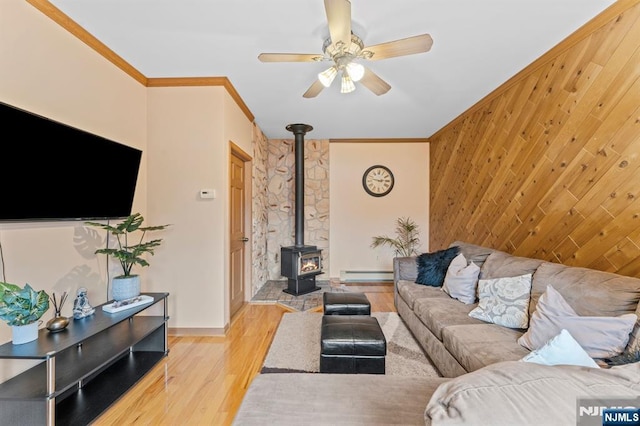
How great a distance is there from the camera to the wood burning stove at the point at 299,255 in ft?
14.2

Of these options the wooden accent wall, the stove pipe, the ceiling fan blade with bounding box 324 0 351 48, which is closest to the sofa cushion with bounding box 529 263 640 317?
the wooden accent wall

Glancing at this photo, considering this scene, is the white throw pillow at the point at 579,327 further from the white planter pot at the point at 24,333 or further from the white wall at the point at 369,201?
the white wall at the point at 369,201

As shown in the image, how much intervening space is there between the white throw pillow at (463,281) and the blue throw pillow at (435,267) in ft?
0.79

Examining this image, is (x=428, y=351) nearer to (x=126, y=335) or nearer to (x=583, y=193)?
(x=583, y=193)

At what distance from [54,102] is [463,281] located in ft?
12.3

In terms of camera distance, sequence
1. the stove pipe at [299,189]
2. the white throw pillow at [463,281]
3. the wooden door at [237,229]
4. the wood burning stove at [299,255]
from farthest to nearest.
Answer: the stove pipe at [299,189], the wood burning stove at [299,255], the wooden door at [237,229], the white throw pillow at [463,281]

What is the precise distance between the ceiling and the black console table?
2.24 m

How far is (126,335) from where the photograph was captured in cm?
226

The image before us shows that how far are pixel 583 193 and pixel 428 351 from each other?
1795 millimetres

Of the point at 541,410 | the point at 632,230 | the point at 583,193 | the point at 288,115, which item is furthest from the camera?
the point at 288,115

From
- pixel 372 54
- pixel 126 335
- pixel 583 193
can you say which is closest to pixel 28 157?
pixel 126 335

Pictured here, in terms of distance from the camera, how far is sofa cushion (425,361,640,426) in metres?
0.61

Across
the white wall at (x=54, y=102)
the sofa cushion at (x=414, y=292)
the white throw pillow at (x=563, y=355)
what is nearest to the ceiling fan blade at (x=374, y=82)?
the white throw pillow at (x=563, y=355)

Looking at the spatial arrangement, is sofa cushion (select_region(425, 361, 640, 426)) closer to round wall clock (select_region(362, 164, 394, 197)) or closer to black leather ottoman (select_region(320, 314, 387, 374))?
black leather ottoman (select_region(320, 314, 387, 374))
